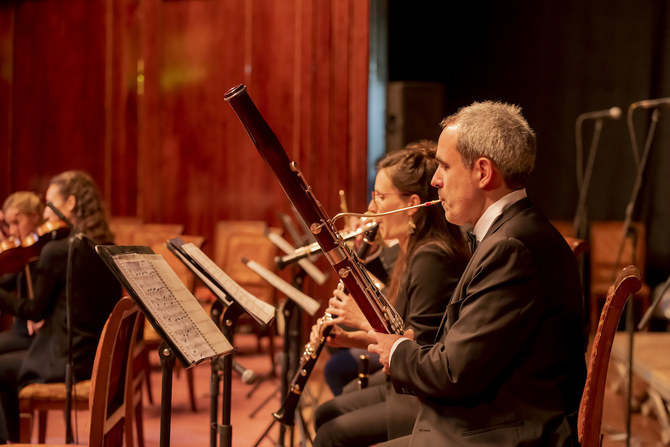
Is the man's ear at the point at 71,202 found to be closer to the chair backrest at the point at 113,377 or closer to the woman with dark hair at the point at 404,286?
the chair backrest at the point at 113,377

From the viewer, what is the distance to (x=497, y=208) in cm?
179

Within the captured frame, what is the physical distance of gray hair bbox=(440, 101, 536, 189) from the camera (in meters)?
1.77

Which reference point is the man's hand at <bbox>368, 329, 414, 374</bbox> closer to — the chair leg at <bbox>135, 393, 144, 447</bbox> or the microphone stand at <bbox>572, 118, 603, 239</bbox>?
the chair leg at <bbox>135, 393, 144, 447</bbox>

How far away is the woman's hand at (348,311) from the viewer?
85.0 inches

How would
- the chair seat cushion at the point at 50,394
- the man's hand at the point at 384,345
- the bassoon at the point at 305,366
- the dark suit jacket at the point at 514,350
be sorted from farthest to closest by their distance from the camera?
1. the chair seat cushion at the point at 50,394
2. the bassoon at the point at 305,366
3. the man's hand at the point at 384,345
4. the dark suit jacket at the point at 514,350

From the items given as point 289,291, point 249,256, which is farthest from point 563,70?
point 289,291

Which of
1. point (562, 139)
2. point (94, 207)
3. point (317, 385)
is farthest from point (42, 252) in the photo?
point (562, 139)

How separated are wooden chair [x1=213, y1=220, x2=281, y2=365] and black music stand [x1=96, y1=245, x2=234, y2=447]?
10.7ft

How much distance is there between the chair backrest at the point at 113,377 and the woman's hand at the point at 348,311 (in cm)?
72

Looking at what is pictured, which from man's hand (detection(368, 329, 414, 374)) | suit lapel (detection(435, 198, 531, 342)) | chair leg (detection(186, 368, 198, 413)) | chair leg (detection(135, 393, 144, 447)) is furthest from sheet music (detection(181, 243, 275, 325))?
chair leg (detection(186, 368, 198, 413))

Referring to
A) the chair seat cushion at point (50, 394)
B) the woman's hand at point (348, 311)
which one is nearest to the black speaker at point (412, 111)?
the chair seat cushion at point (50, 394)

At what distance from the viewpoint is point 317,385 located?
5051mm

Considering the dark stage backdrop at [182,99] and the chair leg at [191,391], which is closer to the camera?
the chair leg at [191,391]

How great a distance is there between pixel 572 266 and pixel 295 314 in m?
2.41
